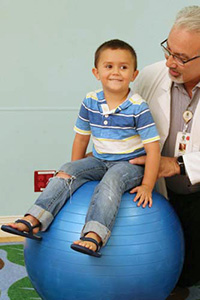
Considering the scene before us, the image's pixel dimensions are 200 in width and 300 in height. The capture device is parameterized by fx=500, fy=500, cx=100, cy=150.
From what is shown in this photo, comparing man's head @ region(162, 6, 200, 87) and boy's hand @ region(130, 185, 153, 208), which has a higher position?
man's head @ region(162, 6, 200, 87)

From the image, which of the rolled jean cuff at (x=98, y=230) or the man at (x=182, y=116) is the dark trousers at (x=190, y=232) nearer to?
the man at (x=182, y=116)

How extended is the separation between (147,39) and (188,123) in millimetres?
980

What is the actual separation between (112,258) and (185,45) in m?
0.96

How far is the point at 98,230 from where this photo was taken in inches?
69.6

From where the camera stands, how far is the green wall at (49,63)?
299 cm

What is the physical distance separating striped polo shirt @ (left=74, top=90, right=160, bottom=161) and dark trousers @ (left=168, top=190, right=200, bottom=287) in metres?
0.49

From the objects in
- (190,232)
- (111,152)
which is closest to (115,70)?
(111,152)

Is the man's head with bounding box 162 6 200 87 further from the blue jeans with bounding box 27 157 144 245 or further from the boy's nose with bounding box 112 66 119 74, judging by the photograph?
the blue jeans with bounding box 27 157 144 245

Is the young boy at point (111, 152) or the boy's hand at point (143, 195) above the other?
the young boy at point (111, 152)

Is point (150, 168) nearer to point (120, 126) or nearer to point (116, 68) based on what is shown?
point (120, 126)

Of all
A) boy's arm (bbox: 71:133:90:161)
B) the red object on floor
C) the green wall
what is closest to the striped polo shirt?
boy's arm (bbox: 71:133:90:161)

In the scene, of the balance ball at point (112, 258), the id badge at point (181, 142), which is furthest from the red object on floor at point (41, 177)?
the balance ball at point (112, 258)

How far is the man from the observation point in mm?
2158

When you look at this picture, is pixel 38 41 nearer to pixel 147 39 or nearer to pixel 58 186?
pixel 147 39
